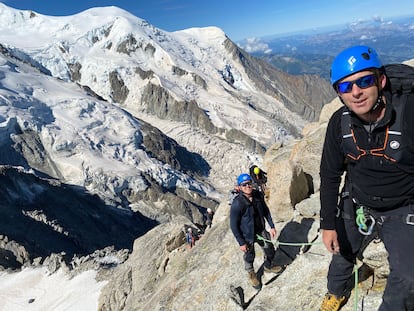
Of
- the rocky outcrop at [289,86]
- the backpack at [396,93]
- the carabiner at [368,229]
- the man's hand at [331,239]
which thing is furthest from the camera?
the rocky outcrop at [289,86]

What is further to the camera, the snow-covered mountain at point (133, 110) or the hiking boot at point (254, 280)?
the snow-covered mountain at point (133, 110)

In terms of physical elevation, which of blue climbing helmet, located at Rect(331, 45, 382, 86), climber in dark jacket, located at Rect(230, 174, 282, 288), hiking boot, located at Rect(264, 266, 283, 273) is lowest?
hiking boot, located at Rect(264, 266, 283, 273)

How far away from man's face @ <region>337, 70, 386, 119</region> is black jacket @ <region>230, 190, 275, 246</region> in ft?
15.9

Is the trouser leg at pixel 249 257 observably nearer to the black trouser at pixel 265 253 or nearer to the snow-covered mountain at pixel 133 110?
the black trouser at pixel 265 253

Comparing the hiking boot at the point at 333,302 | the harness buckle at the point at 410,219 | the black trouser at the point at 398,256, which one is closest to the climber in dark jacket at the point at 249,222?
the hiking boot at the point at 333,302

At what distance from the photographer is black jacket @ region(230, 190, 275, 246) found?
840 cm

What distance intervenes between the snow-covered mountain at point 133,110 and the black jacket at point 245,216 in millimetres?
40524

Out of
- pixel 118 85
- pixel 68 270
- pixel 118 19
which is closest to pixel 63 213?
pixel 68 270

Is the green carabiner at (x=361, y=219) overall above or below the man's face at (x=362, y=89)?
below

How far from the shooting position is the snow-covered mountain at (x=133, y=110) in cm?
8194

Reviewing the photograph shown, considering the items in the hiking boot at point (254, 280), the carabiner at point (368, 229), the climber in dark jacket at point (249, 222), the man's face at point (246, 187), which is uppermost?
the carabiner at point (368, 229)

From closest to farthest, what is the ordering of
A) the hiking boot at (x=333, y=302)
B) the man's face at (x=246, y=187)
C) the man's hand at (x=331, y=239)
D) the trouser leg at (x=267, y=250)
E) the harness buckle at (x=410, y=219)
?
the harness buckle at (x=410, y=219) → the man's hand at (x=331, y=239) → the hiking boot at (x=333, y=302) → the man's face at (x=246, y=187) → the trouser leg at (x=267, y=250)

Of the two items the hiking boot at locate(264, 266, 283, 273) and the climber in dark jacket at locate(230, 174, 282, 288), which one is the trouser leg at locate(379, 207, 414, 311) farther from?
the hiking boot at locate(264, 266, 283, 273)

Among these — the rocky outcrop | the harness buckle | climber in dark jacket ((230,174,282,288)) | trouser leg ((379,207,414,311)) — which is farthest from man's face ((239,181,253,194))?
the rocky outcrop
